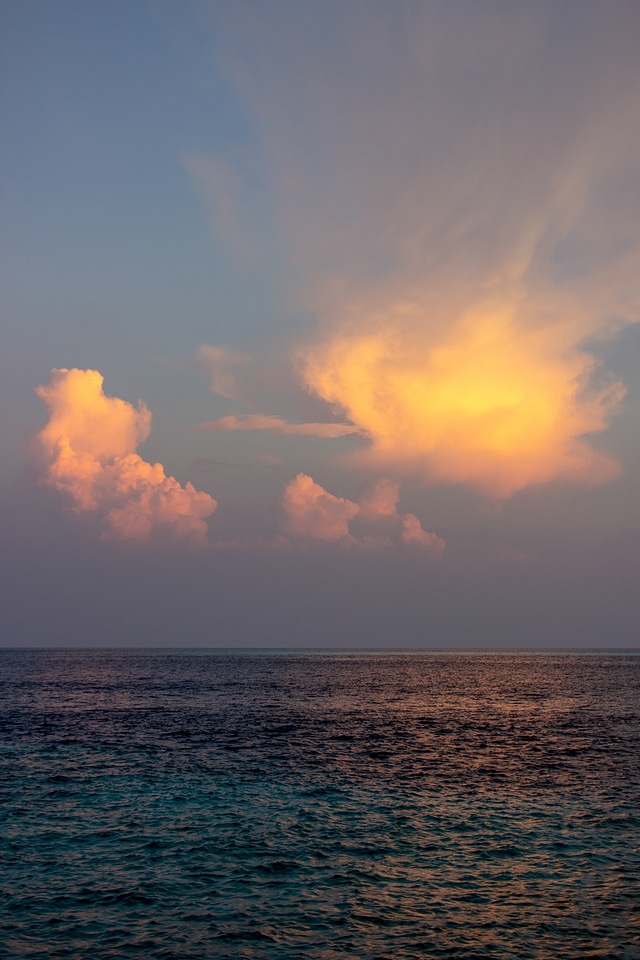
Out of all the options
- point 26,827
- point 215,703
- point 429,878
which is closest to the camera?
point 429,878

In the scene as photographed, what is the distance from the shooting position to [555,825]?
88.2 feet

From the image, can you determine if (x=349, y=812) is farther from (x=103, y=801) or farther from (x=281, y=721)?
(x=281, y=721)

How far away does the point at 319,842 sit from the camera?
2509 centimetres

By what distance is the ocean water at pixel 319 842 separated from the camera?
17297mm

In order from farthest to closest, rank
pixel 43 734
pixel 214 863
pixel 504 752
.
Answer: pixel 43 734 < pixel 504 752 < pixel 214 863

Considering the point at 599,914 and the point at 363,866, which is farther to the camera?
the point at 363,866

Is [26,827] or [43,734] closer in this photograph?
[26,827]

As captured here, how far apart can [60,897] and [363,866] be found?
946 centimetres

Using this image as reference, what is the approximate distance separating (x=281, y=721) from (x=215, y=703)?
777 inches

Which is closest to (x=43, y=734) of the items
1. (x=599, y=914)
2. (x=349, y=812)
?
(x=349, y=812)

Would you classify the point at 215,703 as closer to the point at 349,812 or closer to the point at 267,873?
the point at 349,812

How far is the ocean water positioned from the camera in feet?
56.7

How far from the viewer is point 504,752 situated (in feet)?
144

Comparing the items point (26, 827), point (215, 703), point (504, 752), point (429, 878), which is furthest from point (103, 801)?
point (215, 703)
